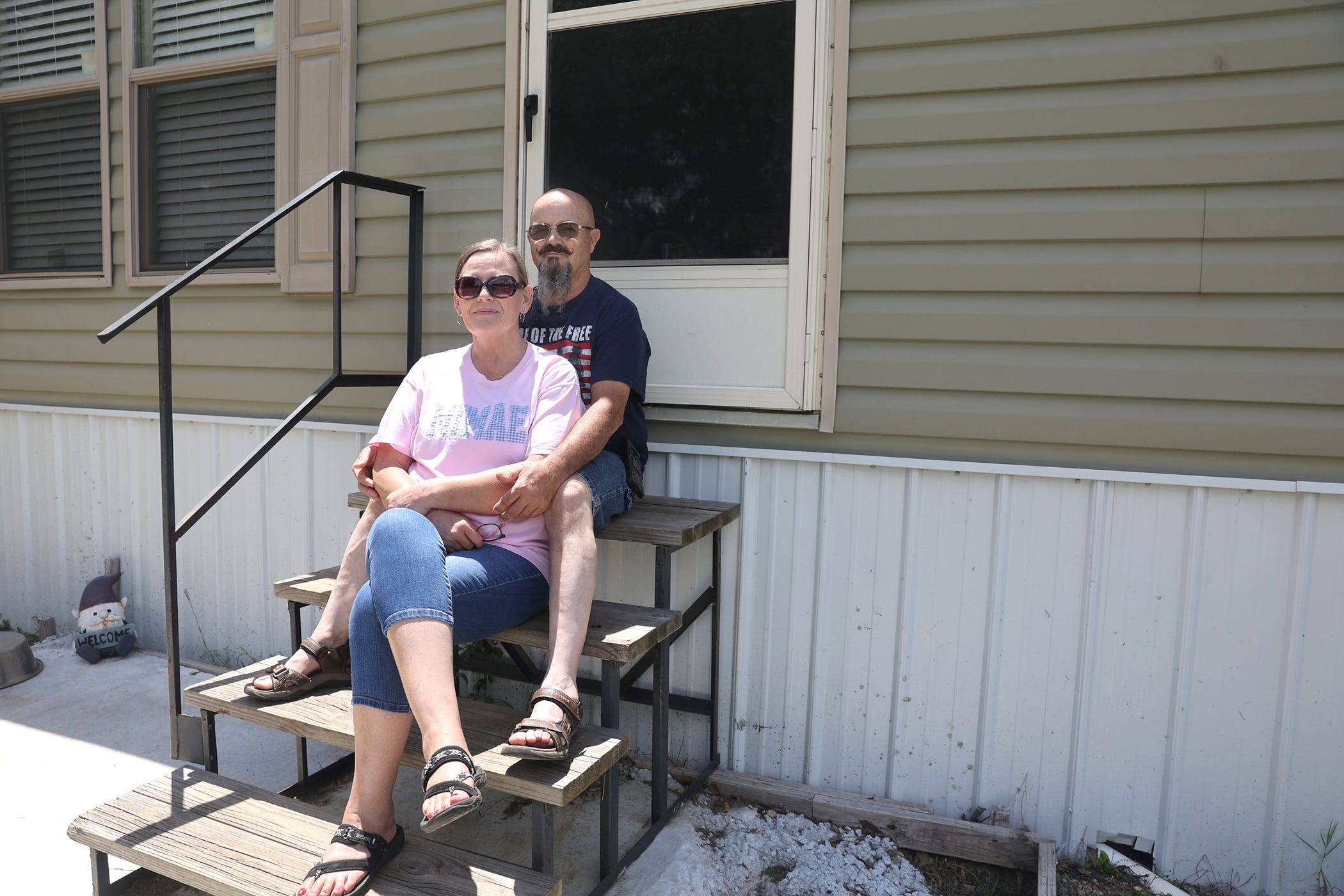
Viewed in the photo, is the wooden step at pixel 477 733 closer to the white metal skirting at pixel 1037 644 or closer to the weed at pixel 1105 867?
the white metal skirting at pixel 1037 644

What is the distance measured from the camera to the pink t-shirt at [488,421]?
191 centimetres

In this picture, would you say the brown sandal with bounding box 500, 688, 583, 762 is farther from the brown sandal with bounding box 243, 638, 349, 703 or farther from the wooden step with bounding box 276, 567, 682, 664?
the brown sandal with bounding box 243, 638, 349, 703

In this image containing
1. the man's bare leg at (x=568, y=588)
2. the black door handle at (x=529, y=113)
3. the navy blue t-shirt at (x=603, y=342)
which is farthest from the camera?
the black door handle at (x=529, y=113)

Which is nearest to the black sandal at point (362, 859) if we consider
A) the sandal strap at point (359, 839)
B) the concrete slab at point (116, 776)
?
the sandal strap at point (359, 839)

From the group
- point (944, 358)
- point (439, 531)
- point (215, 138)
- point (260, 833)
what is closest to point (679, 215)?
point (944, 358)

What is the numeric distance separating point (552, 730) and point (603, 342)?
1.04 m

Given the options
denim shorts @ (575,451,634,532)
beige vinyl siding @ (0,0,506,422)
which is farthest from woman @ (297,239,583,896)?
beige vinyl siding @ (0,0,506,422)

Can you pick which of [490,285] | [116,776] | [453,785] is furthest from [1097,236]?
[116,776]

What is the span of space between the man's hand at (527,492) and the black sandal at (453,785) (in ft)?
1.73

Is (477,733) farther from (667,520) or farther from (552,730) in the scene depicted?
(667,520)

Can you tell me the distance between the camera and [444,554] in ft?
5.56

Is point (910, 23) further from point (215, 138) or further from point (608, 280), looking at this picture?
point (215, 138)

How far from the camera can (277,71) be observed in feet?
10.1

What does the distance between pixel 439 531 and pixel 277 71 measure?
2193 mm
